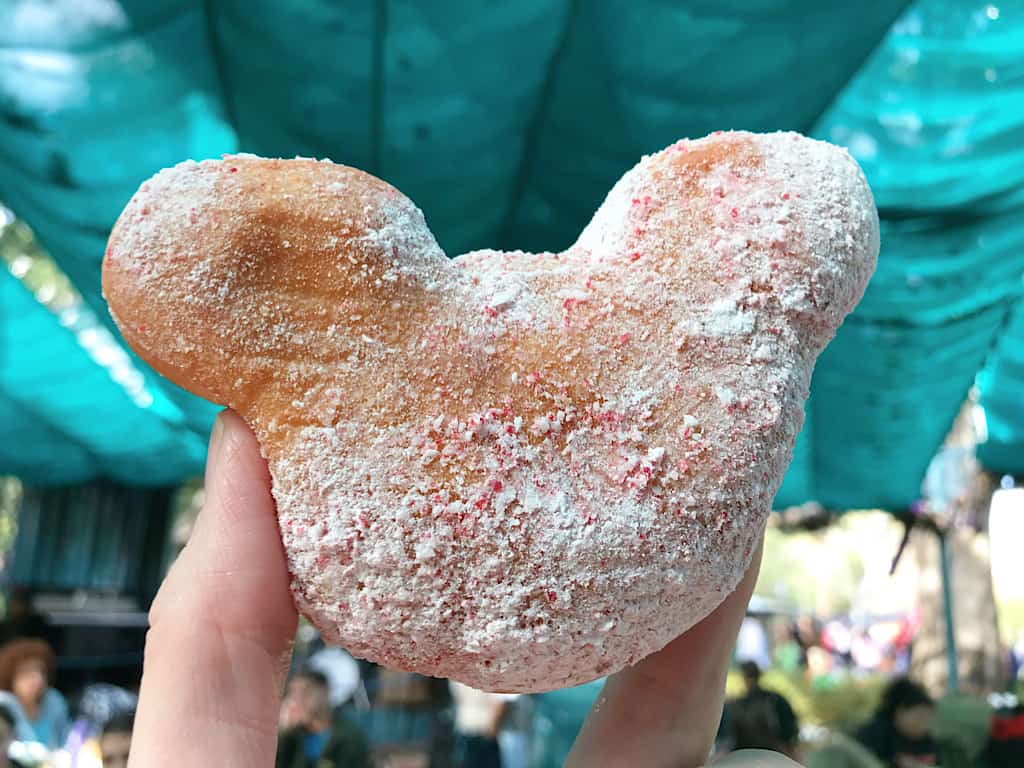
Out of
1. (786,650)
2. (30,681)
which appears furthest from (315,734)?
(786,650)

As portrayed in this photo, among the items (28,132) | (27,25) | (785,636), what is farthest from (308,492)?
(785,636)

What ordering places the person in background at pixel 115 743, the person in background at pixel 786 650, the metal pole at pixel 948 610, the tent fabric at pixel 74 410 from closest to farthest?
1. the person in background at pixel 115 743
2. the tent fabric at pixel 74 410
3. the metal pole at pixel 948 610
4. the person in background at pixel 786 650

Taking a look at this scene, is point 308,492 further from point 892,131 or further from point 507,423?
point 892,131

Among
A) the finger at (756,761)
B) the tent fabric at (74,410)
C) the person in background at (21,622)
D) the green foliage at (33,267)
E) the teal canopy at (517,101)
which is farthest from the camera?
the person in background at (21,622)

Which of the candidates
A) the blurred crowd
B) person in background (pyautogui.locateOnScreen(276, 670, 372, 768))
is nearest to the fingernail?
the blurred crowd

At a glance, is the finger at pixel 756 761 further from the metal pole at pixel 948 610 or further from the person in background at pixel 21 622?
the metal pole at pixel 948 610

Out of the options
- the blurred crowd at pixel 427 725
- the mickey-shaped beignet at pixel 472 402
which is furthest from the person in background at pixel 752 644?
the mickey-shaped beignet at pixel 472 402
